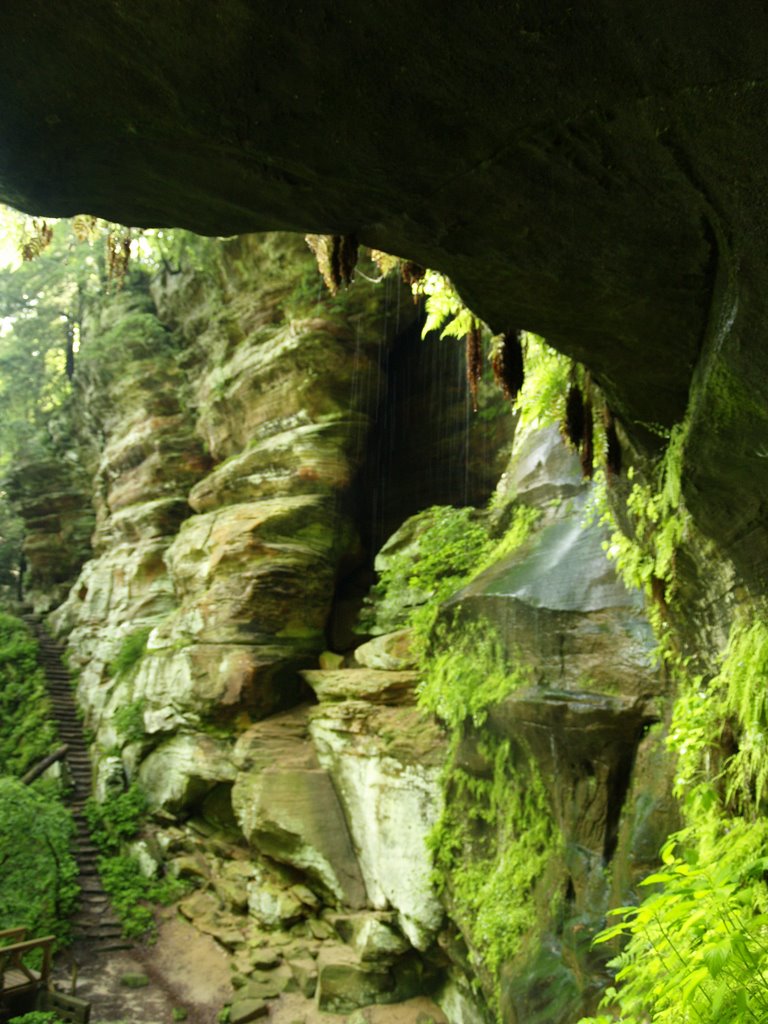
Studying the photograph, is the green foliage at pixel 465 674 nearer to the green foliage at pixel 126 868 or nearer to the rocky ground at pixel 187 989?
the rocky ground at pixel 187 989

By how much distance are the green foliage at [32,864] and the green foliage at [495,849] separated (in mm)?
7543

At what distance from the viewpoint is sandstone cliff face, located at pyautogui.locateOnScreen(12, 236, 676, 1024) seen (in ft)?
21.9

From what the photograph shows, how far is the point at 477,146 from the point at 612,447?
281 cm

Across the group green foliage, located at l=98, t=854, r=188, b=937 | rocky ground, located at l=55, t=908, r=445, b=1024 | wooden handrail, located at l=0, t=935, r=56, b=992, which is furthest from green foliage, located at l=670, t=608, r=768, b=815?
green foliage, located at l=98, t=854, r=188, b=937

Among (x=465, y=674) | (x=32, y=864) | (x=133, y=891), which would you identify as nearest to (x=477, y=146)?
(x=465, y=674)

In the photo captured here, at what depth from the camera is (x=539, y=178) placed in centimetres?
288

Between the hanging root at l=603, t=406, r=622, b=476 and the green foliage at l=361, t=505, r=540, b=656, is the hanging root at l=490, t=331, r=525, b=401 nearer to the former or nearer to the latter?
the hanging root at l=603, t=406, r=622, b=476

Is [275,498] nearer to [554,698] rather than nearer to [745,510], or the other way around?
[554,698]

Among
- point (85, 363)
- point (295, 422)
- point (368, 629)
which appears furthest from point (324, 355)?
point (85, 363)

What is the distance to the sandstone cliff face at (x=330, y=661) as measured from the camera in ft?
21.9

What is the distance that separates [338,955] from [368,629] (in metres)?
5.38

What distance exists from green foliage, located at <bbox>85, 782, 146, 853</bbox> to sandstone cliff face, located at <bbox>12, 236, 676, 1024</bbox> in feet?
1.16

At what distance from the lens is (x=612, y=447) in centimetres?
509

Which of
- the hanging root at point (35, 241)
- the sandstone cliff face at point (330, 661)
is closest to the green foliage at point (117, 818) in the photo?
the sandstone cliff face at point (330, 661)
